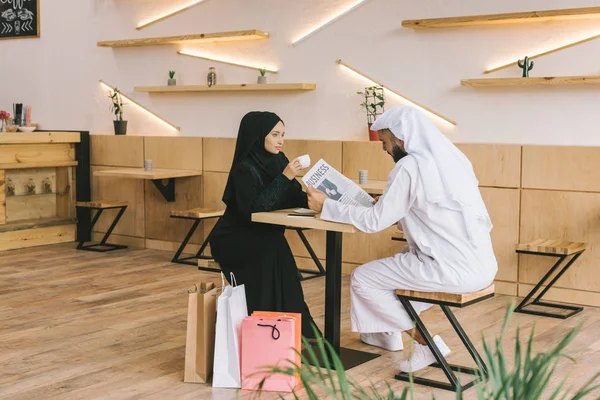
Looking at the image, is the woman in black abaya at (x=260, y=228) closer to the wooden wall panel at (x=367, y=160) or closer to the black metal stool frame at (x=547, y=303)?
the black metal stool frame at (x=547, y=303)

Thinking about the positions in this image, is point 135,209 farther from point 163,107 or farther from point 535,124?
point 535,124

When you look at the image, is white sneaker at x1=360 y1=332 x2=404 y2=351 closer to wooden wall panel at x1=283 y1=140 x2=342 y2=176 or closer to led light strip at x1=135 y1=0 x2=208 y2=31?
wooden wall panel at x1=283 y1=140 x2=342 y2=176

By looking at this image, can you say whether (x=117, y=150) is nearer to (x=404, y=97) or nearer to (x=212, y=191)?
(x=212, y=191)

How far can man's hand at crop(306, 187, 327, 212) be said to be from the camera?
3.59 metres

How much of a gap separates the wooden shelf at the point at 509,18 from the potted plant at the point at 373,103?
0.54 meters

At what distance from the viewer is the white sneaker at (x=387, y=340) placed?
4004 mm

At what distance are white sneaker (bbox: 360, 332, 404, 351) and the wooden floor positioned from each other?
55 mm

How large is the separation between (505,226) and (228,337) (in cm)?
267

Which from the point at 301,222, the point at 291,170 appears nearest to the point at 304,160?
the point at 291,170

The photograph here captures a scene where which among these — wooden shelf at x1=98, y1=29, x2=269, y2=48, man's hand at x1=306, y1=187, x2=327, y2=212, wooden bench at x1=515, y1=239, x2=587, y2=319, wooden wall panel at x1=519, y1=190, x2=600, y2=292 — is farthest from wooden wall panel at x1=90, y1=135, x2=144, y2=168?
man's hand at x1=306, y1=187, x2=327, y2=212

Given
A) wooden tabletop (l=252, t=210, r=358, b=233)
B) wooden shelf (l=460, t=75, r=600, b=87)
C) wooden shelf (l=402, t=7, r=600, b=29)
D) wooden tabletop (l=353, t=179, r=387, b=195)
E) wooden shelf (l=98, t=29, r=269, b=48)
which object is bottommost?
wooden tabletop (l=252, t=210, r=358, b=233)

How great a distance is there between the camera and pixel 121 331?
4391 millimetres

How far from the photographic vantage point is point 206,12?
274 inches

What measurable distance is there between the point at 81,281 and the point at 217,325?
8.88 feet
